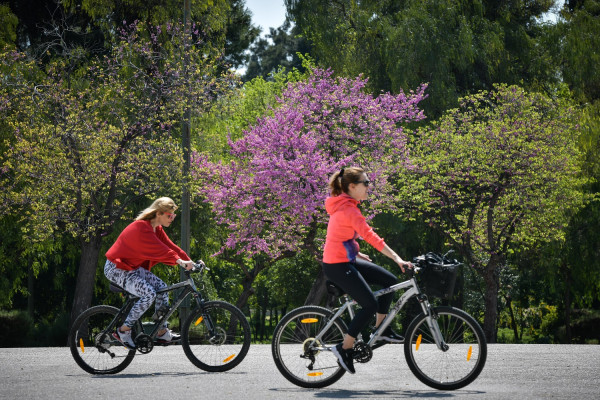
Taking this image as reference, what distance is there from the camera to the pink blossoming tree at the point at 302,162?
22188 millimetres

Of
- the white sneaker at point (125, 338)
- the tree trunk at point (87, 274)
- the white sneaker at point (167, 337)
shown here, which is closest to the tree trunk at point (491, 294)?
the tree trunk at point (87, 274)

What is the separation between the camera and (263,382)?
8055mm

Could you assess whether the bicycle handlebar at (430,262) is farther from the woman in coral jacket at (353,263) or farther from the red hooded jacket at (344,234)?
the red hooded jacket at (344,234)

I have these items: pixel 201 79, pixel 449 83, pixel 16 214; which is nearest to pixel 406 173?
pixel 449 83

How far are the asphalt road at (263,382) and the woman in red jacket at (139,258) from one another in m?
0.68

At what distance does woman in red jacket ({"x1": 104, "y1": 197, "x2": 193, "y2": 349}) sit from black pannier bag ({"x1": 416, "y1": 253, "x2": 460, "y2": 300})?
2.63 metres

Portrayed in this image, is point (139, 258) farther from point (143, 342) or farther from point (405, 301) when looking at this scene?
point (405, 301)

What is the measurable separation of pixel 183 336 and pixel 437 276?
2.94m

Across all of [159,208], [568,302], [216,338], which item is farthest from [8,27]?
[568,302]

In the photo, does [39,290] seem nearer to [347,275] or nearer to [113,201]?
[113,201]

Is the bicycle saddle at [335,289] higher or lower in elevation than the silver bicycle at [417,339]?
higher

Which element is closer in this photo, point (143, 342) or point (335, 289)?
point (335, 289)

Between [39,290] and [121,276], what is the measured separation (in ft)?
63.0

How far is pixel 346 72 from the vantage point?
89.0 feet
